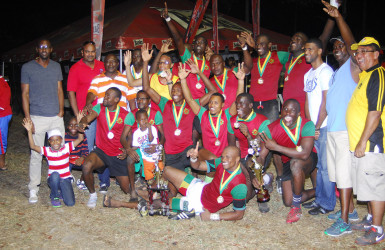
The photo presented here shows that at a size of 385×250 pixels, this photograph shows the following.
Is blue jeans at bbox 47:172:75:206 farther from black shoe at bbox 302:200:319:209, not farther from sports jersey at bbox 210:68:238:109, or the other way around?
black shoe at bbox 302:200:319:209

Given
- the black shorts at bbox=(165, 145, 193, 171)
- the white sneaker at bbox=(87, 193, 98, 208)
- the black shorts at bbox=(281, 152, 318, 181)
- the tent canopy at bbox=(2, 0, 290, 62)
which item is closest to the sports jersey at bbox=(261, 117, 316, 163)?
the black shorts at bbox=(281, 152, 318, 181)

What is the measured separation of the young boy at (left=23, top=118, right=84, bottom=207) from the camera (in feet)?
20.2

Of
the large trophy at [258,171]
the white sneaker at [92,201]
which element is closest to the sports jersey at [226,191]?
the large trophy at [258,171]

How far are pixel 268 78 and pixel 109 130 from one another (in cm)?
311

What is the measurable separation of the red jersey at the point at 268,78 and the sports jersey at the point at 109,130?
2585mm

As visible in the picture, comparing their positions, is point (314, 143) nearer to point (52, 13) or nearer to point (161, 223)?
point (161, 223)

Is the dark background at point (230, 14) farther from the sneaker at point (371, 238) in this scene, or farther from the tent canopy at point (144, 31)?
the sneaker at point (371, 238)

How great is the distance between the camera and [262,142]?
604 cm

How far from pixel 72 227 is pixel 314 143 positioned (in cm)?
395

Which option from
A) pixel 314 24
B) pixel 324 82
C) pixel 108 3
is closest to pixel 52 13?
pixel 108 3

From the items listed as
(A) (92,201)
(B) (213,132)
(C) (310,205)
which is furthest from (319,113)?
(A) (92,201)

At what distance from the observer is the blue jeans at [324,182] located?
5.62m

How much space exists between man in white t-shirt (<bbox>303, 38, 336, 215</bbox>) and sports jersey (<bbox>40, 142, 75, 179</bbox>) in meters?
4.07

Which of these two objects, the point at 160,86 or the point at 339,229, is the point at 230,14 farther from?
the point at 339,229
